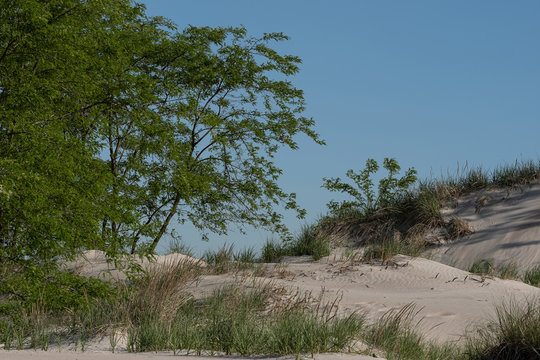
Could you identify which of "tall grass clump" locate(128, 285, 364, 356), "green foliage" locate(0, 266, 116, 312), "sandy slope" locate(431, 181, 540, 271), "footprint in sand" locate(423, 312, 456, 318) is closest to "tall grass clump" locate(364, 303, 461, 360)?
"tall grass clump" locate(128, 285, 364, 356)

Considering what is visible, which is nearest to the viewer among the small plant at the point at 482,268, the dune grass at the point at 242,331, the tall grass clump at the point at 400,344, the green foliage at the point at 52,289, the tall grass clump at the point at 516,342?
the dune grass at the point at 242,331

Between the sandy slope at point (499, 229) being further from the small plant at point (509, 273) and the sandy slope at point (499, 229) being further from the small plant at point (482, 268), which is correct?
the small plant at point (509, 273)

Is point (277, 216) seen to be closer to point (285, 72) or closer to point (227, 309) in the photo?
point (285, 72)

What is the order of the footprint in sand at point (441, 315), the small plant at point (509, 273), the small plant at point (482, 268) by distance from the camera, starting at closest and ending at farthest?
the footprint in sand at point (441, 315) < the small plant at point (509, 273) < the small plant at point (482, 268)

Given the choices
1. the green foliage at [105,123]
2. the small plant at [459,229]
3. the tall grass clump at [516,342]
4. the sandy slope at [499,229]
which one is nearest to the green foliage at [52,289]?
the green foliage at [105,123]

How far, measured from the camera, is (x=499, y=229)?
1702cm

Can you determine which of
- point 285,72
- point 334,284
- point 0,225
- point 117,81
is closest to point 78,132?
point 117,81

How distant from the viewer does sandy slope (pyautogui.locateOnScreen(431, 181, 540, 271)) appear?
1584 centimetres

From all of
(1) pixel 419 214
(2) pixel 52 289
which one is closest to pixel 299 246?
(1) pixel 419 214

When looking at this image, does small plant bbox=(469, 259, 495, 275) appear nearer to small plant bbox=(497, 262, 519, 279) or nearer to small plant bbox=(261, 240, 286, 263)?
small plant bbox=(497, 262, 519, 279)

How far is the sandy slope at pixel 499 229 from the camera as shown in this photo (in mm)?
15836

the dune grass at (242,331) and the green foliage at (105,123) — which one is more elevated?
the green foliage at (105,123)

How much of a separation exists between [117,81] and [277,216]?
6748mm

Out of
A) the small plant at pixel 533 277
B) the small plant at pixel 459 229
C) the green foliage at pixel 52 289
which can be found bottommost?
the small plant at pixel 533 277
